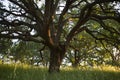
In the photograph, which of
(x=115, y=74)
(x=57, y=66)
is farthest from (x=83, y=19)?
(x=115, y=74)

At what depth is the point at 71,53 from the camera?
3650 cm

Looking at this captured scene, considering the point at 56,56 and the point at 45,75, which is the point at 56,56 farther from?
the point at 45,75

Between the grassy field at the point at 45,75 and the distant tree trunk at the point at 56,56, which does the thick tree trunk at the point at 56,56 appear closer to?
the distant tree trunk at the point at 56,56

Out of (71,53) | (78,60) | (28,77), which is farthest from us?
(71,53)

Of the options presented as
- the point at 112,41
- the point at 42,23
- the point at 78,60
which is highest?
the point at 42,23

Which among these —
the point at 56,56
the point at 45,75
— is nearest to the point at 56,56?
the point at 56,56

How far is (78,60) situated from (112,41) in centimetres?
1923

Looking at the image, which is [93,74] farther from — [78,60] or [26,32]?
[78,60]

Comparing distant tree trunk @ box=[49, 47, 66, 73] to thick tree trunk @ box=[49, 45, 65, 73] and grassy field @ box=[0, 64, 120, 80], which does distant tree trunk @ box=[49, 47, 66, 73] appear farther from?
grassy field @ box=[0, 64, 120, 80]

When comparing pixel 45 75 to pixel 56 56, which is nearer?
pixel 45 75

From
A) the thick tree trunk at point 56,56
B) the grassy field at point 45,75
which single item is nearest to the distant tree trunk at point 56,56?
the thick tree trunk at point 56,56

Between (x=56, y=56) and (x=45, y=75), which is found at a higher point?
(x=56, y=56)

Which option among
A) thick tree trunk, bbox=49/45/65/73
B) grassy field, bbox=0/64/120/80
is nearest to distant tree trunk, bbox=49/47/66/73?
thick tree trunk, bbox=49/45/65/73

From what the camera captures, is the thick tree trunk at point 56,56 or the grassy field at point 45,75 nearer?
the grassy field at point 45,75
